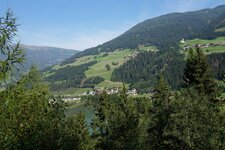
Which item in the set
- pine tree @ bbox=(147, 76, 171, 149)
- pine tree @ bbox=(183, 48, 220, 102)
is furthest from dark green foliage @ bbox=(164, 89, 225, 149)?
pine tree @ bbox=(183, 48, 220, 102)

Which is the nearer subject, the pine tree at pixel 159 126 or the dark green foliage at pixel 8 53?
the dark green foliage at pixel 8 53

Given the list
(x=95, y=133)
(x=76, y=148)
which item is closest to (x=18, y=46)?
(x=76, y=148)

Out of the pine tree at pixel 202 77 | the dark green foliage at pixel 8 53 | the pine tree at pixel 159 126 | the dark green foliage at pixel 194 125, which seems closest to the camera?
the dark green foliage at pixel 8 53

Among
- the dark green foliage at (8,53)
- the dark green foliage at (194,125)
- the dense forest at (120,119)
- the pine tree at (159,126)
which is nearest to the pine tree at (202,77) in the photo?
the dense forest at (120,119)

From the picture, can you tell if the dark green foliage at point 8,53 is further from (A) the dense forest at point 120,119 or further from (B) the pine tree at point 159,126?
(B) the pine tree at point 159,126

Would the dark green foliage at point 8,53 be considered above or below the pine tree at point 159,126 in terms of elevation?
above

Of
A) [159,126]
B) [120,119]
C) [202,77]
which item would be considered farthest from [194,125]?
[202,77]

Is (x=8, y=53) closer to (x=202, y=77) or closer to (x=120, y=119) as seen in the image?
(x=120, y=119)

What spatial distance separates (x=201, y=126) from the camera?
3125 centimetres

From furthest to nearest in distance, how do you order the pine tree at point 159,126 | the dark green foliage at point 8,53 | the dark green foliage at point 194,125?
the pine tree at point 159,126
the dark green foliage at point 194,125
the dark green foliage at point 8,53

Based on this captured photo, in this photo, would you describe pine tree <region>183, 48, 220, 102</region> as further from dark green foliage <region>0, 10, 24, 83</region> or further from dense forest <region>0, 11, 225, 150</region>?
dark green foliage <region>0, 10, 24, 83</region>

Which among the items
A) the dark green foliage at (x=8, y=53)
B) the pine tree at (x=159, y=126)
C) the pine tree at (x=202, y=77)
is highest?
the dark green foliage at (x=8, y=53)

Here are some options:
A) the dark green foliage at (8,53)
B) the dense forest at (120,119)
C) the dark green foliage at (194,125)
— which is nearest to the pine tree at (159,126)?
the dense forest at (120,119)

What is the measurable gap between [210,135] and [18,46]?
1925 cm
